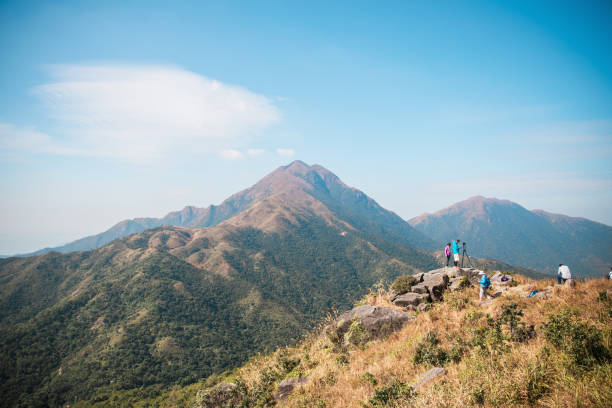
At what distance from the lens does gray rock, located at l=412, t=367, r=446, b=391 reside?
733cm

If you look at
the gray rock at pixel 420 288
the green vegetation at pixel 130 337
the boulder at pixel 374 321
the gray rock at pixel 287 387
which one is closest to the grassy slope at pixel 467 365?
the gray rock at pixel 287 387

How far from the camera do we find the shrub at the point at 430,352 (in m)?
8.63

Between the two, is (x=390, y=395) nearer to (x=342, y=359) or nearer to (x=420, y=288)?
(x=342, y=359)

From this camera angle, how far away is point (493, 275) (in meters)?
17.6

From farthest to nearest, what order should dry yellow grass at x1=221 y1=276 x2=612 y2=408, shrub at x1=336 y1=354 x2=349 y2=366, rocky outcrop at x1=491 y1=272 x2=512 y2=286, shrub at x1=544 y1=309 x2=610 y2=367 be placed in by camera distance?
rocky outcrop at x1=491 y1=272 x2=512 y2=286
shrub at x1=336 y1=354 x2=349 y2=366
shrub at x1=544 y1=309 x2=610 y2=367
dry yellow grass at x1=221 y1=276 x2=612 y2=408

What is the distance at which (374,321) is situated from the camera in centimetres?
1330

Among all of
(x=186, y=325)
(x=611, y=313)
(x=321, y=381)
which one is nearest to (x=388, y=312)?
(x=321, y=381)

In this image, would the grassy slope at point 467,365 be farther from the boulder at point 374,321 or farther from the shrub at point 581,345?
the boulder at point 374,321

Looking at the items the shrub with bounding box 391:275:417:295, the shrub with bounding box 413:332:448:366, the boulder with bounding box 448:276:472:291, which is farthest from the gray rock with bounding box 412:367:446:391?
the boulder with bounding box 448:276:472:291

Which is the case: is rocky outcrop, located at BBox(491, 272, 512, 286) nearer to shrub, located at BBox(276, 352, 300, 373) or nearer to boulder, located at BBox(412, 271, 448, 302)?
boulder, located at BBox(412, 271, 448, 302)

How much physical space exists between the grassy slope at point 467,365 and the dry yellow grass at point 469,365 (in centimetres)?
2

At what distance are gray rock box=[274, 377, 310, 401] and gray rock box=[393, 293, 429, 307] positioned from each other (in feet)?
22.4

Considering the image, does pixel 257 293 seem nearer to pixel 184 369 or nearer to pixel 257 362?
pixel 184 369

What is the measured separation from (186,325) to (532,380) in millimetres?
186672
